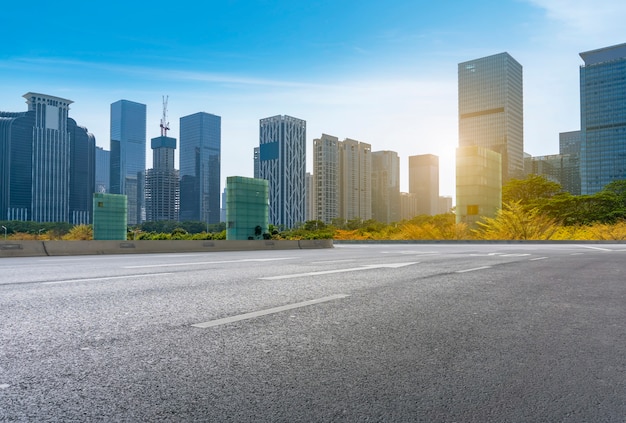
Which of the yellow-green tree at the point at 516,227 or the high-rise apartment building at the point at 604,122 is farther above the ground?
the high-rise apartment building at the point at 604,122

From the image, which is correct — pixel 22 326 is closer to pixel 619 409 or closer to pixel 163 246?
pixel 619 409

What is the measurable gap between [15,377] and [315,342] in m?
1.99

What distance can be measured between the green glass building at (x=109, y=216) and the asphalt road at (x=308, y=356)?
184ft

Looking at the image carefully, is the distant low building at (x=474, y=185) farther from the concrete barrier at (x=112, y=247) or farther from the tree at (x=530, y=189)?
the tree at (x=530, y=189)

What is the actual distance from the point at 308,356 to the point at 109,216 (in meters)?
61.1

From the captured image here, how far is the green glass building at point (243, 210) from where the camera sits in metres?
41.1

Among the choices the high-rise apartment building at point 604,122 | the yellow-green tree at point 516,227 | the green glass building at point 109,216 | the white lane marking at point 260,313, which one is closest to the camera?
the white lane marking at point 260,313

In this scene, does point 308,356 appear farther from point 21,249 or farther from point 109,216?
point 109,216

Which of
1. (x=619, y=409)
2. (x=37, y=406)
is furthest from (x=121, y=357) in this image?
(x=619, y=409)

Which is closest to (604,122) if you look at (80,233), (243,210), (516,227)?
(516,227)

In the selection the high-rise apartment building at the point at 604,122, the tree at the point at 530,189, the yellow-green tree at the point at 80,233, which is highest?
the high-rise apartment building at the point at 604,122

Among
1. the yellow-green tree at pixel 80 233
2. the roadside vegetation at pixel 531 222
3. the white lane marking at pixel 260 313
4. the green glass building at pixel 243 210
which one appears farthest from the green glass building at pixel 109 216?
the white lane marking at pixel 260 313

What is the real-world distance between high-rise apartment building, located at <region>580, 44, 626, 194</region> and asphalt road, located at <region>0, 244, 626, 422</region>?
204947 millimetres

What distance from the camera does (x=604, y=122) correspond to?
19350 cm
